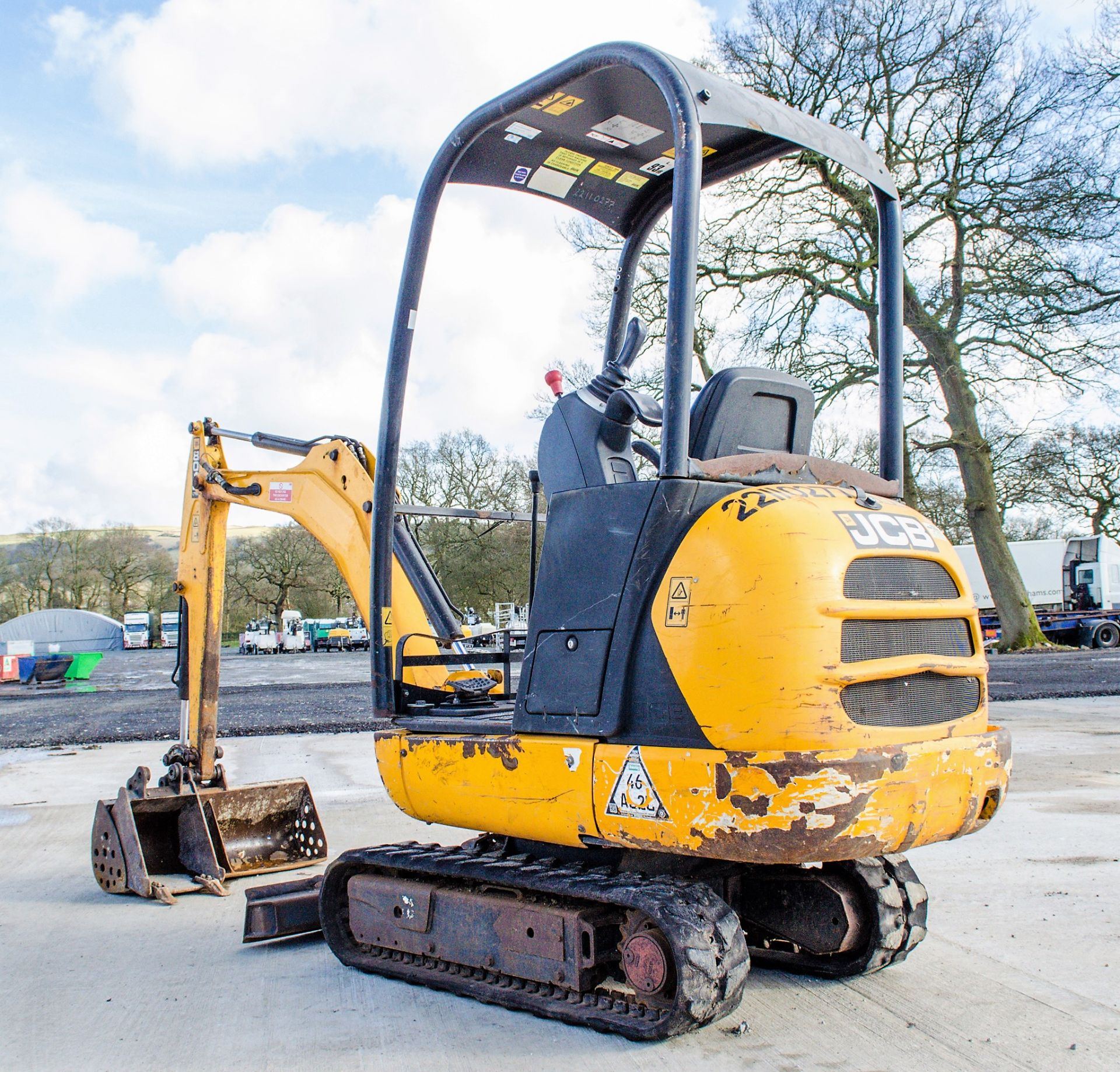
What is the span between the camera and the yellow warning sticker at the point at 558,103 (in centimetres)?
359

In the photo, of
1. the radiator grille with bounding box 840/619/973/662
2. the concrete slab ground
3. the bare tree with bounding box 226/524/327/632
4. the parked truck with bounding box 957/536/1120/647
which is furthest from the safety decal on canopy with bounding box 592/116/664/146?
the bare tree with bounding box 226/524/327/632

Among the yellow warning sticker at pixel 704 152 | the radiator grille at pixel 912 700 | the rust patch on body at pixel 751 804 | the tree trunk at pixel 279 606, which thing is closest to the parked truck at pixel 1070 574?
the yellow warning sticker at pixel 704 152

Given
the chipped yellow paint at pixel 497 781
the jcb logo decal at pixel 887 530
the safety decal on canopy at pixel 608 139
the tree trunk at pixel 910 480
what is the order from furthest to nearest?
the tree trunk at pixel 910 480 → the safety decal on canopy at pixel 608 139 → the chipped yellow paint at pixel 497 781 → the jcb logo decal at pixel 887 530

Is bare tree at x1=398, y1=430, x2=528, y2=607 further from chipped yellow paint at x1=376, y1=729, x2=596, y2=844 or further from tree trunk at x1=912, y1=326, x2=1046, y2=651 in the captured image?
tree trunk at x1=912, y1=326, x2=1046, y2=651

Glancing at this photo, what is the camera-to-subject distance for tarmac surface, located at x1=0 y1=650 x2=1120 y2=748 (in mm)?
12414

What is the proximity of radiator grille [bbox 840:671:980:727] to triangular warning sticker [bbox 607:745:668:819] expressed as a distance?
581 mm

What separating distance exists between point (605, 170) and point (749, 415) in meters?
1.46

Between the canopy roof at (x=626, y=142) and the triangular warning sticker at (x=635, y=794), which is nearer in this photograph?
the triangular warning sticker at (x=635, y=794)

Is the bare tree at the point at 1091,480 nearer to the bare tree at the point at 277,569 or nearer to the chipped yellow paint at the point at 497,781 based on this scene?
the chipped yellow paint at the point at 497,781

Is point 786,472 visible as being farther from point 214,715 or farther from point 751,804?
point 214,715

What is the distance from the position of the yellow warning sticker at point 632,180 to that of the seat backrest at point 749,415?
1276mm

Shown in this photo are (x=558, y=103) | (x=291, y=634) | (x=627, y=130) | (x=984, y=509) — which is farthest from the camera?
(x=291, y=634)

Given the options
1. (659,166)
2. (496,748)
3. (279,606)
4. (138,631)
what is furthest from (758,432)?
(279,606)

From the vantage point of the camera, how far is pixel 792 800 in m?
2.71
